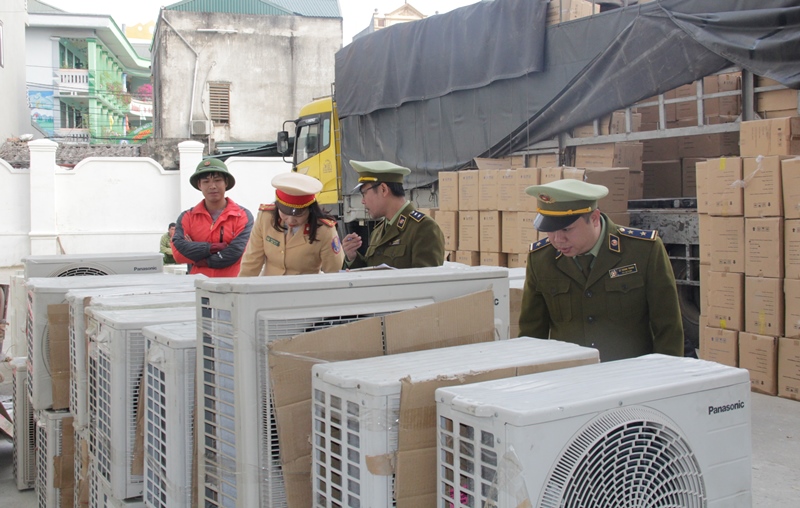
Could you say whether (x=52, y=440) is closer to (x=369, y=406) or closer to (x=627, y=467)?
(x=369, y=406)

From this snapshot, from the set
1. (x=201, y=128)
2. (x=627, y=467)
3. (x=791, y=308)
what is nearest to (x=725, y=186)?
(x=791, y=308)

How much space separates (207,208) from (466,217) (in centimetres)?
434

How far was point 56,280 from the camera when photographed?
3756 mm

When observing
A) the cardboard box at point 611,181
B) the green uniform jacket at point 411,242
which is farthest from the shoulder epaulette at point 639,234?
the cardboard box at point 611,181

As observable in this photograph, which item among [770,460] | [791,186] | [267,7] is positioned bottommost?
[770,460]

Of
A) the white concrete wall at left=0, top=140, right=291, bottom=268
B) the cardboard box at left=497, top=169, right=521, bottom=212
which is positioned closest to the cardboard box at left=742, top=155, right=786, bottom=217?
the cardboard box at left=497, top=169, right=521, bottom=212

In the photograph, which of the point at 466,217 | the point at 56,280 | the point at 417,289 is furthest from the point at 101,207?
the point at 417,289

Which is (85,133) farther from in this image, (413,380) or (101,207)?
(413,380)

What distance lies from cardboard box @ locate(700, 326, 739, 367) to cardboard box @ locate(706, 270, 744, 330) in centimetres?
5

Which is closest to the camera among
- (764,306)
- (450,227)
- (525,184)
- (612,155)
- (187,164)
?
(764,306)

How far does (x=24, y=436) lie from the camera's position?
4.32m

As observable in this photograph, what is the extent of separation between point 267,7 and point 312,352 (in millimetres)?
30393

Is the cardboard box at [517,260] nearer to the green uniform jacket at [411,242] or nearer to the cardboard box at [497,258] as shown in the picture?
the cardboard box at [497,258]

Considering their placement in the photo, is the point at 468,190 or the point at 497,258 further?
the point at 468,190
